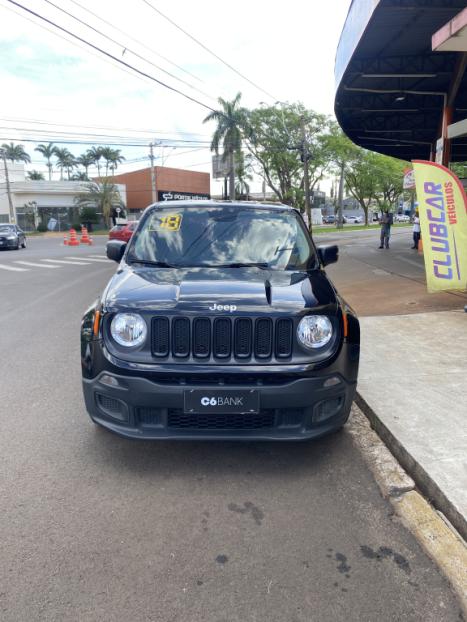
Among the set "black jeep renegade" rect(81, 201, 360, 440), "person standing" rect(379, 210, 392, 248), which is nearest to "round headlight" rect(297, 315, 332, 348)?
"black jeep renegade" rect(81, 201, 360, 440)

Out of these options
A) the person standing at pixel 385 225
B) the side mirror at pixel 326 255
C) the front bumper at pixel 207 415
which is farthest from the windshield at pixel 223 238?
the person standing at pixel 385 225

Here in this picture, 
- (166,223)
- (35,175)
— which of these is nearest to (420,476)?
(166,223)

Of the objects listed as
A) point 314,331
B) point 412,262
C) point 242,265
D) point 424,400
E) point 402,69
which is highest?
point 402,69

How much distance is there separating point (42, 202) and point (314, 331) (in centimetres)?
6083

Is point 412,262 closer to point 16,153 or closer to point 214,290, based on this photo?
point 214,290

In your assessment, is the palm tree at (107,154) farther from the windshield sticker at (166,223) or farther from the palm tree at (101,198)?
the windshield sticker at (166,223)

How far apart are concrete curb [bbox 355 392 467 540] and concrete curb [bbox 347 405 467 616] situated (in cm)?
4

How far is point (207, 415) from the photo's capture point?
312 cm

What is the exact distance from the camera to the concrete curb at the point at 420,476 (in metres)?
2.74

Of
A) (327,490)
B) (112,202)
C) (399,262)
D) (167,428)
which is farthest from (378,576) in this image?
(112,202)

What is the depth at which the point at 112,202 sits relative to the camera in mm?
57562

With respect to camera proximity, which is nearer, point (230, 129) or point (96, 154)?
point (230, 129)

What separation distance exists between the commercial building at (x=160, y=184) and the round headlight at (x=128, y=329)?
183 ft

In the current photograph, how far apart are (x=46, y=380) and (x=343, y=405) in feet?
10.9
